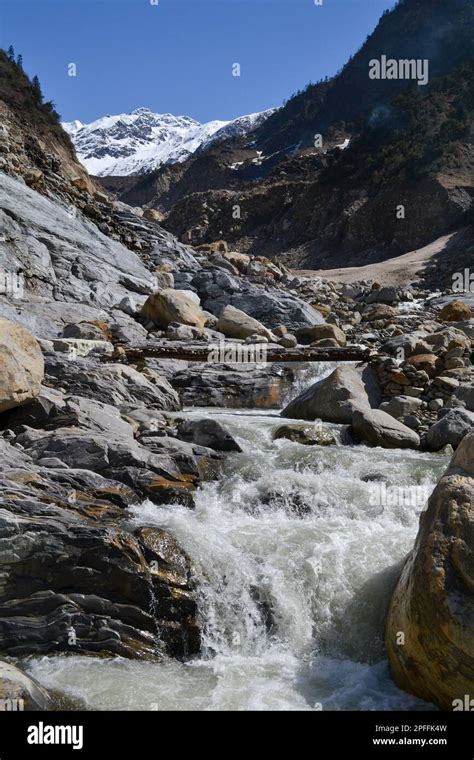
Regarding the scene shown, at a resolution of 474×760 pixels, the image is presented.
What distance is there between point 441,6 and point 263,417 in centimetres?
9080

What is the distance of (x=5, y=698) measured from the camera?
4344mm

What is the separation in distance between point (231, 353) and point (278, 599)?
9394 millimetres

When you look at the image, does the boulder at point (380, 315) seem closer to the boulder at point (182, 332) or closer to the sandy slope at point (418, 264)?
the boulder at point (182, 332)

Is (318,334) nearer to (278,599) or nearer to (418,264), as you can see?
(278,599)

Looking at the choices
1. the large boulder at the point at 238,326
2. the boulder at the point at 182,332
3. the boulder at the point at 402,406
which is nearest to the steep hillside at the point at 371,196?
the large boulder at the point at 238,326

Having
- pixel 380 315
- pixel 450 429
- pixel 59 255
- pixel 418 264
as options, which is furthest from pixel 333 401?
pixel 418 264

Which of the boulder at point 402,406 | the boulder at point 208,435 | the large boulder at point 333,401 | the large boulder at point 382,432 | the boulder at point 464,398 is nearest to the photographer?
the boulder at point 208,435

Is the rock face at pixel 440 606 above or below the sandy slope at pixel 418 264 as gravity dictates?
below

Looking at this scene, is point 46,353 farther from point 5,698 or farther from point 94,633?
point 5,698

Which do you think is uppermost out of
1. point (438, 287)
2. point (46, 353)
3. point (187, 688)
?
point (438, 287)

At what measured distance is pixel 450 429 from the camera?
34.9 ft

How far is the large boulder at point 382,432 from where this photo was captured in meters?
10.7

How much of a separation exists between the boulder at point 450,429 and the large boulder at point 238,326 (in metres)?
7.72

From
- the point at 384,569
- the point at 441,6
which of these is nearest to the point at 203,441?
the point at 384,569
